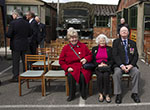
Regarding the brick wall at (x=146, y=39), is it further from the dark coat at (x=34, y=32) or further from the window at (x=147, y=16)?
the dark coat at (x=34, y=32)

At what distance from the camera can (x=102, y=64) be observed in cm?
483

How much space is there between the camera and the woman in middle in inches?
183

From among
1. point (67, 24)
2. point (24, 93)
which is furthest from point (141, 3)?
point (24, 93)

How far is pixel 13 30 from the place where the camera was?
600cm

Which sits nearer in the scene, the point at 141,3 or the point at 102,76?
the point at 102,76

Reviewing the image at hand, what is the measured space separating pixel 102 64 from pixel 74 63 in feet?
2.12

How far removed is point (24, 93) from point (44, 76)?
85cm

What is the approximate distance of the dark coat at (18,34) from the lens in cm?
599

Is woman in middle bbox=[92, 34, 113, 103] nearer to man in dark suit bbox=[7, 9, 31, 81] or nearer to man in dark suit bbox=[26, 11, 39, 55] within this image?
man in dark suit bbox=[7, 9, 31, 81]

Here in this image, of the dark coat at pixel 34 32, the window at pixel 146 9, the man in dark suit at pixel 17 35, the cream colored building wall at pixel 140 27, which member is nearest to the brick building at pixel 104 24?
the cream colored building wall at pixel 140 27

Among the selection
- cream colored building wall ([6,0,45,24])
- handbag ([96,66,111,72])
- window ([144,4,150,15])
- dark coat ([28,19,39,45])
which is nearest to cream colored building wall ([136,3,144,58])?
window ([144,4,150,15])

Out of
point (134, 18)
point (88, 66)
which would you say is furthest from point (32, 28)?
point (134, 18)

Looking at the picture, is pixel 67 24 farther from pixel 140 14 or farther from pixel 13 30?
pixel 13 30

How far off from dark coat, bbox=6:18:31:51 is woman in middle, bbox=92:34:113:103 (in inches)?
90.6
